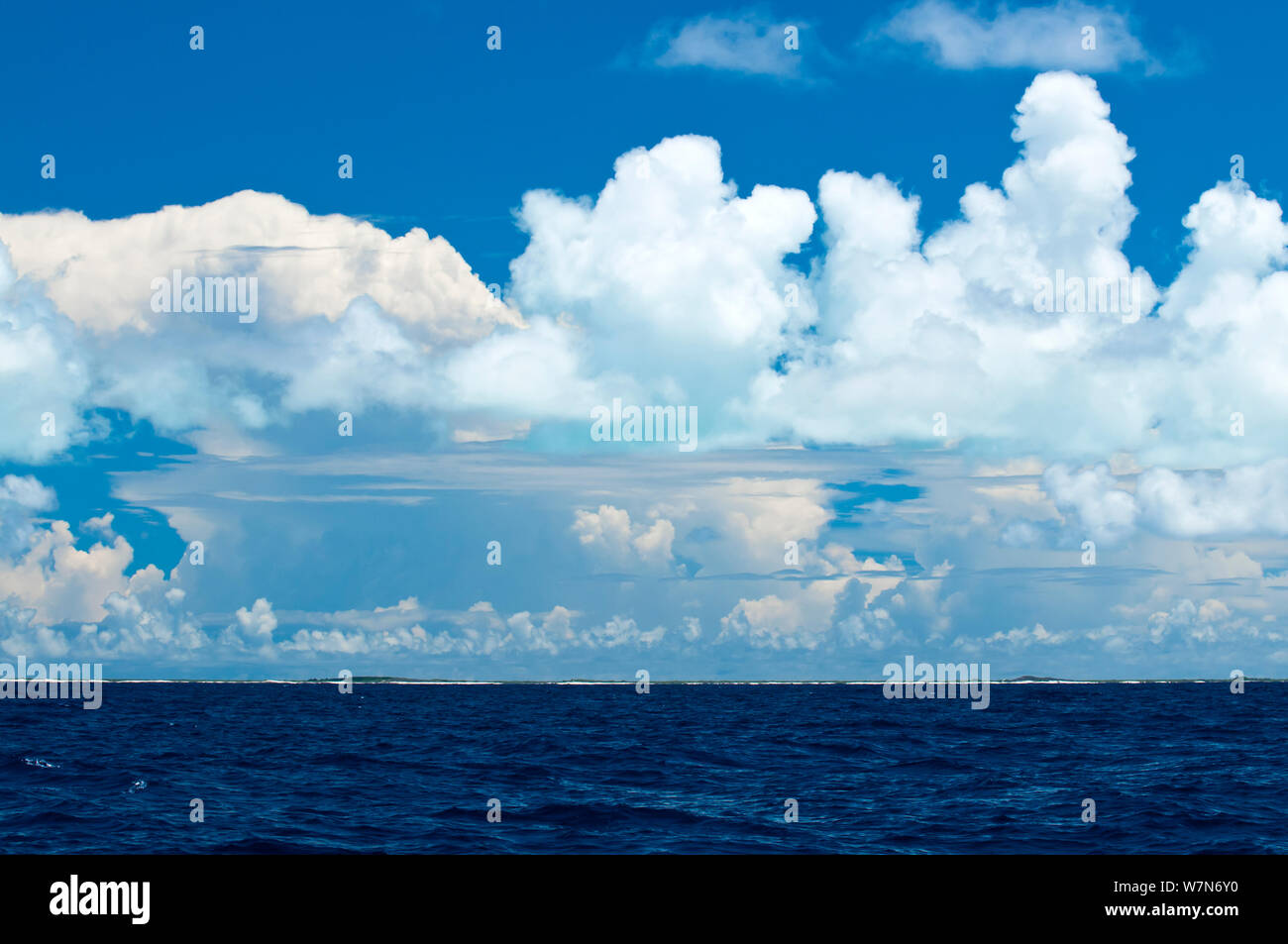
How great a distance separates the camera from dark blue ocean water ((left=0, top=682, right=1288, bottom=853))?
28109mm

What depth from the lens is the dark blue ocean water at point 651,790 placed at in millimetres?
28109

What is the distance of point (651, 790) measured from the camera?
123 ft

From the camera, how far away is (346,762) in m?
46.5

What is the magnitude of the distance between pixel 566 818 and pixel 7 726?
57224 mm
